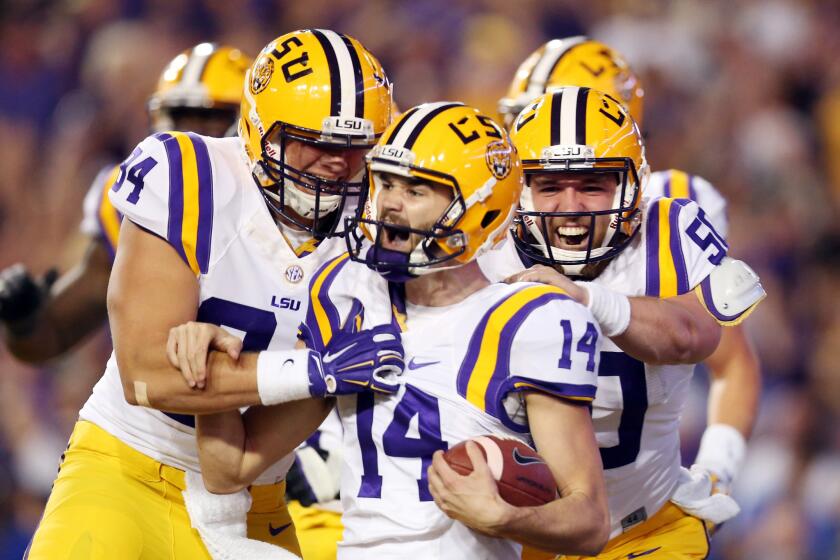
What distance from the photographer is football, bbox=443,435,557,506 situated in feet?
7.16

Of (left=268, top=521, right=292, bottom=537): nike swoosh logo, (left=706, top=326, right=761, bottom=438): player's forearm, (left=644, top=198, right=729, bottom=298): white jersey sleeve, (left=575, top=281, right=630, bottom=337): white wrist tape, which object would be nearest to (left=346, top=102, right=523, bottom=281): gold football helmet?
(left=575, top=281, right=630, bottom=337): white wrist tape

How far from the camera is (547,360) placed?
2.29 m

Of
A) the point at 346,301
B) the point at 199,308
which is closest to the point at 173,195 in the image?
the point at 199,308

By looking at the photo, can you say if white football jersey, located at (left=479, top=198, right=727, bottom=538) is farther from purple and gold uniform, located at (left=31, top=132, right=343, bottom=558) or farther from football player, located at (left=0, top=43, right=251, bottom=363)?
football player, located at (left=0, top=43, right=251, bottom=363)

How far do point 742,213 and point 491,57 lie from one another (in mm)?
1530

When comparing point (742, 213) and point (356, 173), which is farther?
point (742, 213)

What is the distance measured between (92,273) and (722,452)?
7.47 feet

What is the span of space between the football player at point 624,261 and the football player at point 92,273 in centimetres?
169

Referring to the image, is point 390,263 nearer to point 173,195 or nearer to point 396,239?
point 396,239

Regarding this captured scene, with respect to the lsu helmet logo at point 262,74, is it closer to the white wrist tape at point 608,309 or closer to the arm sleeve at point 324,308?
the arm sleeve at point 324,308

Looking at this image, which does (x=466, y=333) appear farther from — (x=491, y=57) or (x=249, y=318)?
(x=491, y=57)

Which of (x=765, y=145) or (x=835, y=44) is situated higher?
(x=835, y=44)

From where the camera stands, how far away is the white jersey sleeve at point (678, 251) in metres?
2.99

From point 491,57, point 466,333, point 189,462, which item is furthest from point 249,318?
point 491,57
